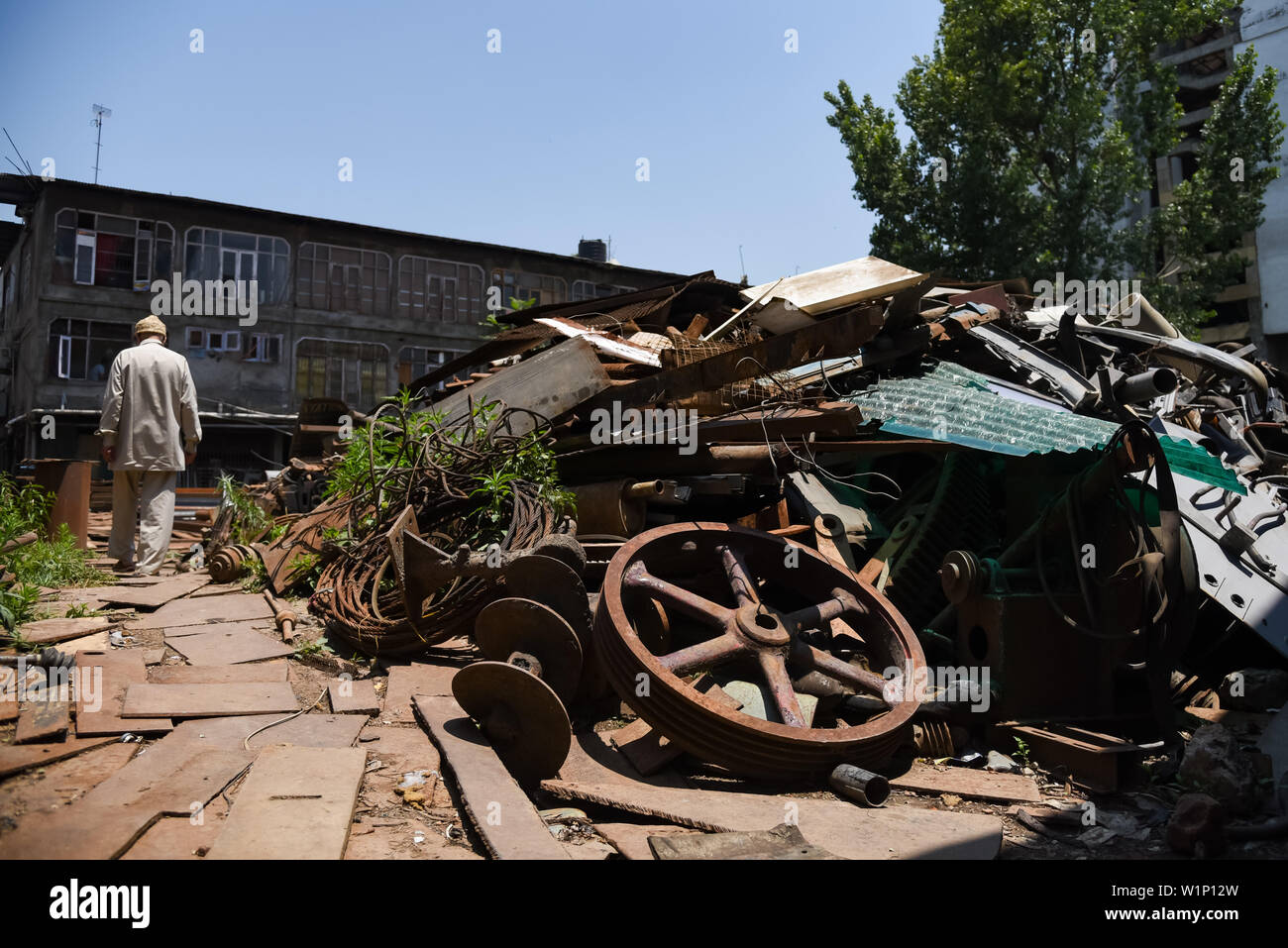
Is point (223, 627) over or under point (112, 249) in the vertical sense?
under

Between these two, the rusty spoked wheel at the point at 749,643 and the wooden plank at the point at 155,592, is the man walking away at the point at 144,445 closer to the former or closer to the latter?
the wooden plank at the point at 155,592

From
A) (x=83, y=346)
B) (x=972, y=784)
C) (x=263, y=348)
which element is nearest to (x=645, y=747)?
(x=972, y=784)

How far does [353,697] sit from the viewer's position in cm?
384

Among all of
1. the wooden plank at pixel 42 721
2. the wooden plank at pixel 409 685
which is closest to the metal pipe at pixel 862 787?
the wooden plank at pixel 409 685

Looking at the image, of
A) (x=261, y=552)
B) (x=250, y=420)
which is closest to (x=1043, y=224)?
(x=261, y=552)

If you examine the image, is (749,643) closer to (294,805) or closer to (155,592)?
(294,805)

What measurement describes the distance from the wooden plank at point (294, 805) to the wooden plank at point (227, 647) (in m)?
1.40

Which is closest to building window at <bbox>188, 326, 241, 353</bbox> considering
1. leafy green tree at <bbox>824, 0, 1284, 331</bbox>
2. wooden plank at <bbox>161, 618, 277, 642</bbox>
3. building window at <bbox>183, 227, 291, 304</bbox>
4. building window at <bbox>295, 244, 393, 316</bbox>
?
building window at <bbox>183, 227, 291, 304</bbox>

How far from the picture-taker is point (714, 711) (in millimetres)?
3412

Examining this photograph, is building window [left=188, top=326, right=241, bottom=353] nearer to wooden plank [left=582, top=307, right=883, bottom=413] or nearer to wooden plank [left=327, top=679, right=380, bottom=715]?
wooden plank [left=582, top=307, right=883, bottom=413]

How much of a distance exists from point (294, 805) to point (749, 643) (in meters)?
2.05

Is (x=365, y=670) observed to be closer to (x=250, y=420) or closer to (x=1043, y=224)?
(x=1043, y=224)

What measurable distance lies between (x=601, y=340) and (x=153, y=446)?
3353 mm

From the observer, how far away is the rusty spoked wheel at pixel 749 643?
11.4ft
